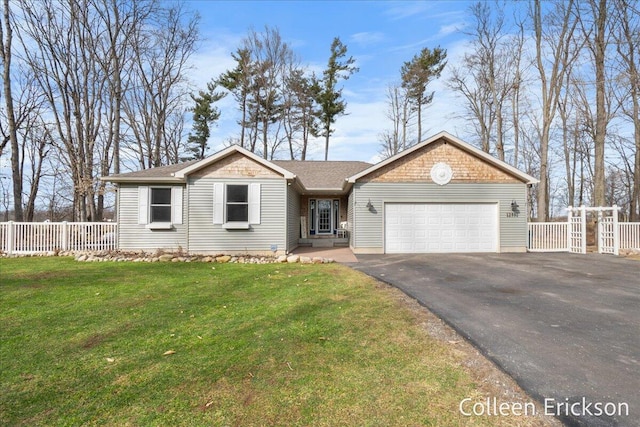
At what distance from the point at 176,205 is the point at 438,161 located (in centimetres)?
1005

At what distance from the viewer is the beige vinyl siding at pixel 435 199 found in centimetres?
1186

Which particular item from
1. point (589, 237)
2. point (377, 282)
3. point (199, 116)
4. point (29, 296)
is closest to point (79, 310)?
point (29, 296)

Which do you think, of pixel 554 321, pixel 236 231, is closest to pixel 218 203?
pixel 236 231

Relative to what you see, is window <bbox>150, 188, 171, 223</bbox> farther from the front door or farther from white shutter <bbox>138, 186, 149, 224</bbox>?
the front door

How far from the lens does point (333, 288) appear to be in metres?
6.12

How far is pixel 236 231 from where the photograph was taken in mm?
11164

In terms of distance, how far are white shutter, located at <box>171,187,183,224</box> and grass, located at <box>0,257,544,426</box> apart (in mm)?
5492

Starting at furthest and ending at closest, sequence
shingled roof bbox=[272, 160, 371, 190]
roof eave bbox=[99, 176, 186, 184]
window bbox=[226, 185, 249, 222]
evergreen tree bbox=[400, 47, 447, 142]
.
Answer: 1. evergreen tree bbox=[400, 47, 447, 142]
2. shingled roof bbox=[272, 160, 371, 190]
3. window bbox=[226, 185, 249, 222]
4. roof eave bbox=[99, 176, 186, 184]

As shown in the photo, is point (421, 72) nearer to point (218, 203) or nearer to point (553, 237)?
point (553, 237)

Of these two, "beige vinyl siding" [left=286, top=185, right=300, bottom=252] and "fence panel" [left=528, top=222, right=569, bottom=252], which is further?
"fence panel" [left=528, top=222, right=569, bottom=252]

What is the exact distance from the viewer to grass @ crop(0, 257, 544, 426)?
90.6 inches

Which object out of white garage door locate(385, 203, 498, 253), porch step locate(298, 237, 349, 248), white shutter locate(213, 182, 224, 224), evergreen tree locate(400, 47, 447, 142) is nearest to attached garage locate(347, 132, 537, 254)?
white garage door locate(385, 203, 498, 253)

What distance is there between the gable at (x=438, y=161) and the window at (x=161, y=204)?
24.2 feet

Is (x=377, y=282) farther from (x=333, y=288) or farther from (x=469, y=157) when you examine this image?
(x=469, y=157)
